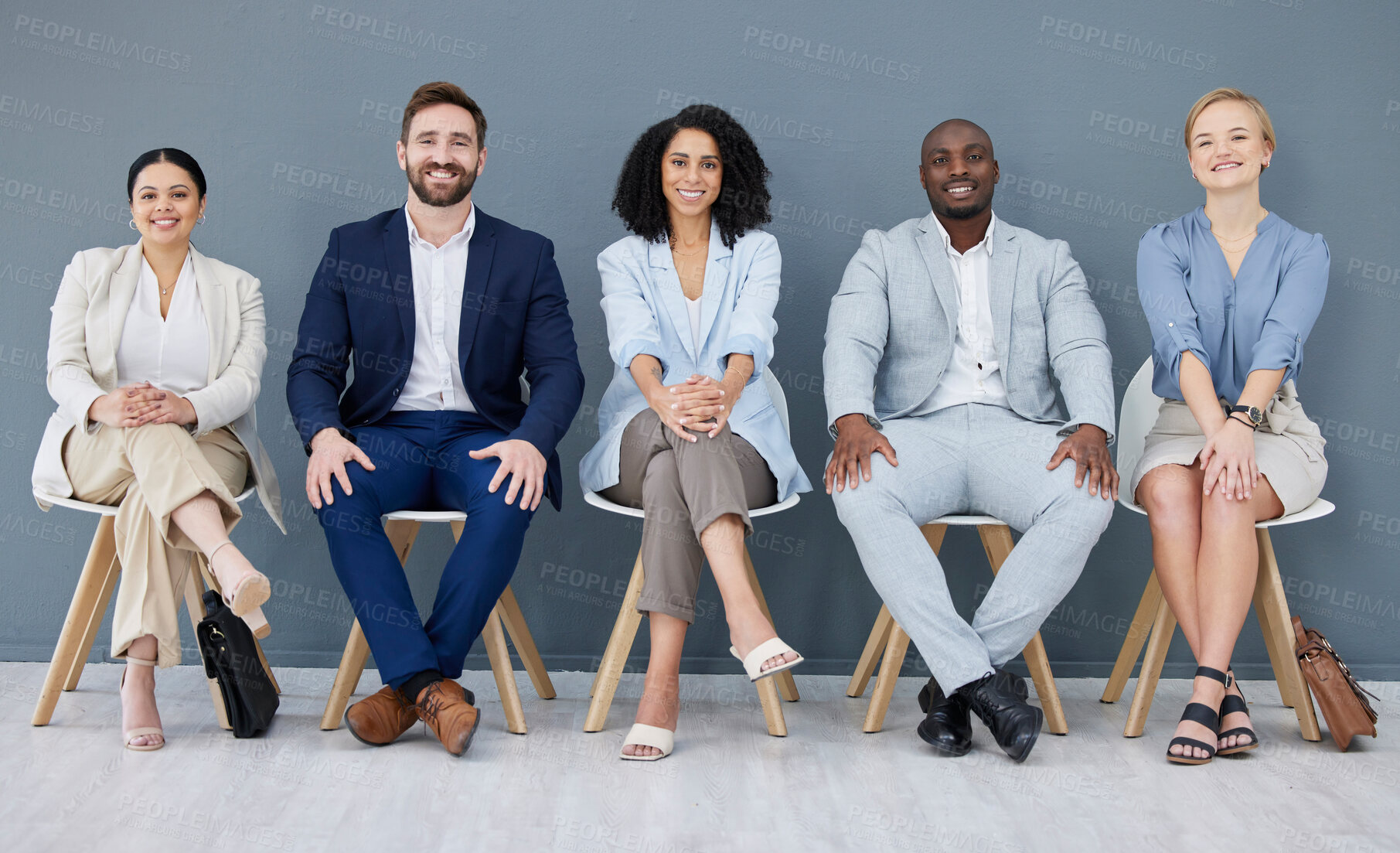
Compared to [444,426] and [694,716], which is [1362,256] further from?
[444,426]

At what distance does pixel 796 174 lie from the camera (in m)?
3.22

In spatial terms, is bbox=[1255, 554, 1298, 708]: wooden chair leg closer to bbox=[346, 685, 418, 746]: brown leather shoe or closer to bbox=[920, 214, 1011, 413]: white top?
bbox=[920, 214, 1011, 413]: white top

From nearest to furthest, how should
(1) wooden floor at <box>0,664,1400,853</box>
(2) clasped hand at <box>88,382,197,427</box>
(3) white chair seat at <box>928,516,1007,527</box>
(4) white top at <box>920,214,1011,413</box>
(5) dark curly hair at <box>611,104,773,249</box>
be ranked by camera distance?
(1) wooden floor at <box>0,664,1400,853</box> < (2) clasped hand at <box>88,382,197,427</box> < (3) white chair seat at <box>928,516,1007,527</box> < (4) white top at <box>920,214,1011,413</box> < (5) dark curly hair at <box>611,104,773,249</box>

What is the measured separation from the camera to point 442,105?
2.79 m

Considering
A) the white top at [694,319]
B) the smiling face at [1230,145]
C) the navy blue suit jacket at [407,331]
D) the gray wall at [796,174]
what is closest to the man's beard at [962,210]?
the gray wall at [796,174]

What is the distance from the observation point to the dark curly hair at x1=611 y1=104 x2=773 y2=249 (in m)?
2.91

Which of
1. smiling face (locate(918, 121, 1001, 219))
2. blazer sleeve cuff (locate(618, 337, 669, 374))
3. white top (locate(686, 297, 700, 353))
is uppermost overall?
smiling face (locate(918, 121, 1001, 219))

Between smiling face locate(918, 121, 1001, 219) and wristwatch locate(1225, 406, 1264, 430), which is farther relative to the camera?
smiling face locate(918, 121, 1001, 219)

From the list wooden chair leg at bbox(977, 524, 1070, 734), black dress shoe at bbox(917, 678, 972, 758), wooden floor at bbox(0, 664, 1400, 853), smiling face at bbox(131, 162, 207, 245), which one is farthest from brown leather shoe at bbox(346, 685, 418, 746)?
wooden chair leg at bbox(977, 524, 1070, 734)

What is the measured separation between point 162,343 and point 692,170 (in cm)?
141

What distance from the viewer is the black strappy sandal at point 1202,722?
234cm

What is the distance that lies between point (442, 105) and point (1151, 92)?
207 centimetres

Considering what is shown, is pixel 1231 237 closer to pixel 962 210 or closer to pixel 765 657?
pixel 962 210

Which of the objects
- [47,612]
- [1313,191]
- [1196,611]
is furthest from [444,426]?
[1313,191]
